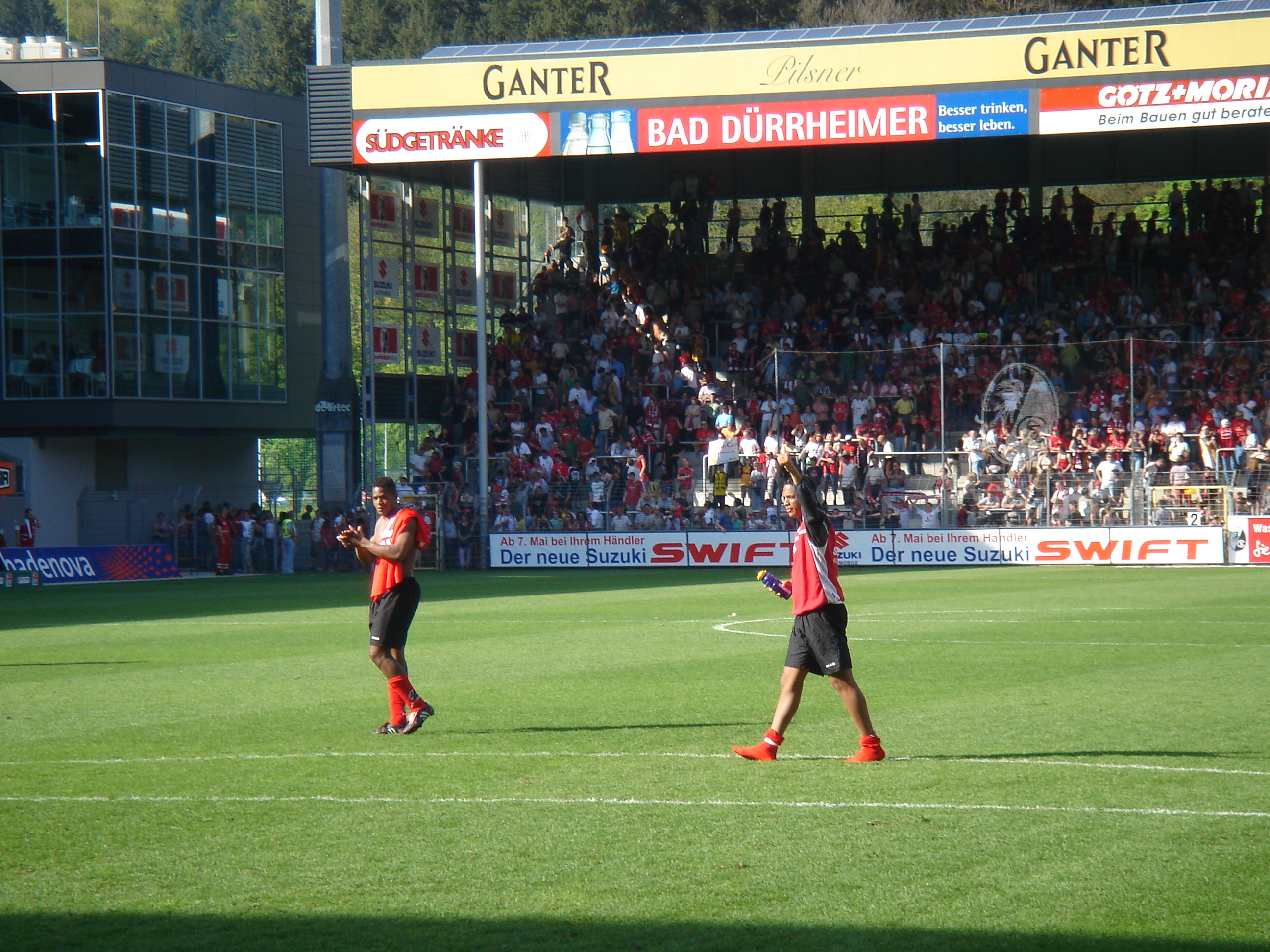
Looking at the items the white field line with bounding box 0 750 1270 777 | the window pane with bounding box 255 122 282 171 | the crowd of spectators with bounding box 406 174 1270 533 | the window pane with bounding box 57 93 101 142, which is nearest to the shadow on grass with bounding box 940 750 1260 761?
the white field line with bounding box 0 750 1270 777

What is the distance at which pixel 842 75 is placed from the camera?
35.4m

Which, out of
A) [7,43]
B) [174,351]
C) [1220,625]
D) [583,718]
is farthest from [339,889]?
[7,43]

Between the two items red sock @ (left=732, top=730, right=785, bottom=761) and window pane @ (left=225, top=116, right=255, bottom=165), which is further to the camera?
window pane @ (left=225, top=116, right=255, bottom=165)

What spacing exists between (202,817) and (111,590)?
24.3 m

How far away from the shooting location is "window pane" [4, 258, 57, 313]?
43.0 m

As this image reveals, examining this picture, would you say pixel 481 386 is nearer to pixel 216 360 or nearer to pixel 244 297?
pixel 216 360

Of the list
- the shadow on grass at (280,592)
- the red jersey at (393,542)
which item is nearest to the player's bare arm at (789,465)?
the red jersey at (393,542)

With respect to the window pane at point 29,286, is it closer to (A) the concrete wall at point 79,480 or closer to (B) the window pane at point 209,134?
(A) the concrete wall at point 79,480

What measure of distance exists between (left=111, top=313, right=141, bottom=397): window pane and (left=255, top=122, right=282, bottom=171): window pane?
7632 mm

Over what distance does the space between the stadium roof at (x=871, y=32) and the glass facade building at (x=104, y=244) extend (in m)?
10.2

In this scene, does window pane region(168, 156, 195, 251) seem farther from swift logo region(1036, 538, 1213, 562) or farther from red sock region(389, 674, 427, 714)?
red sock region(389, 674, 427, 714)

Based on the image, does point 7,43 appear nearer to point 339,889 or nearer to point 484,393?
point 484,393

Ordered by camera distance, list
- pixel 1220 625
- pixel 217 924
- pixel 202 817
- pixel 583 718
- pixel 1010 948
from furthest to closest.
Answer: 1. pixel 1220 625
2. pixel 583 718
3. pixel 202 817
4. pixel 217 924
5. pixel 1010 948

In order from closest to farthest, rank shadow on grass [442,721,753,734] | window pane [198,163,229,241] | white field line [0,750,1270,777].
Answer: white field line [0,750,1270,777] → shadow on grass [442,721,753,734] → window pane [198,163,229,241]
